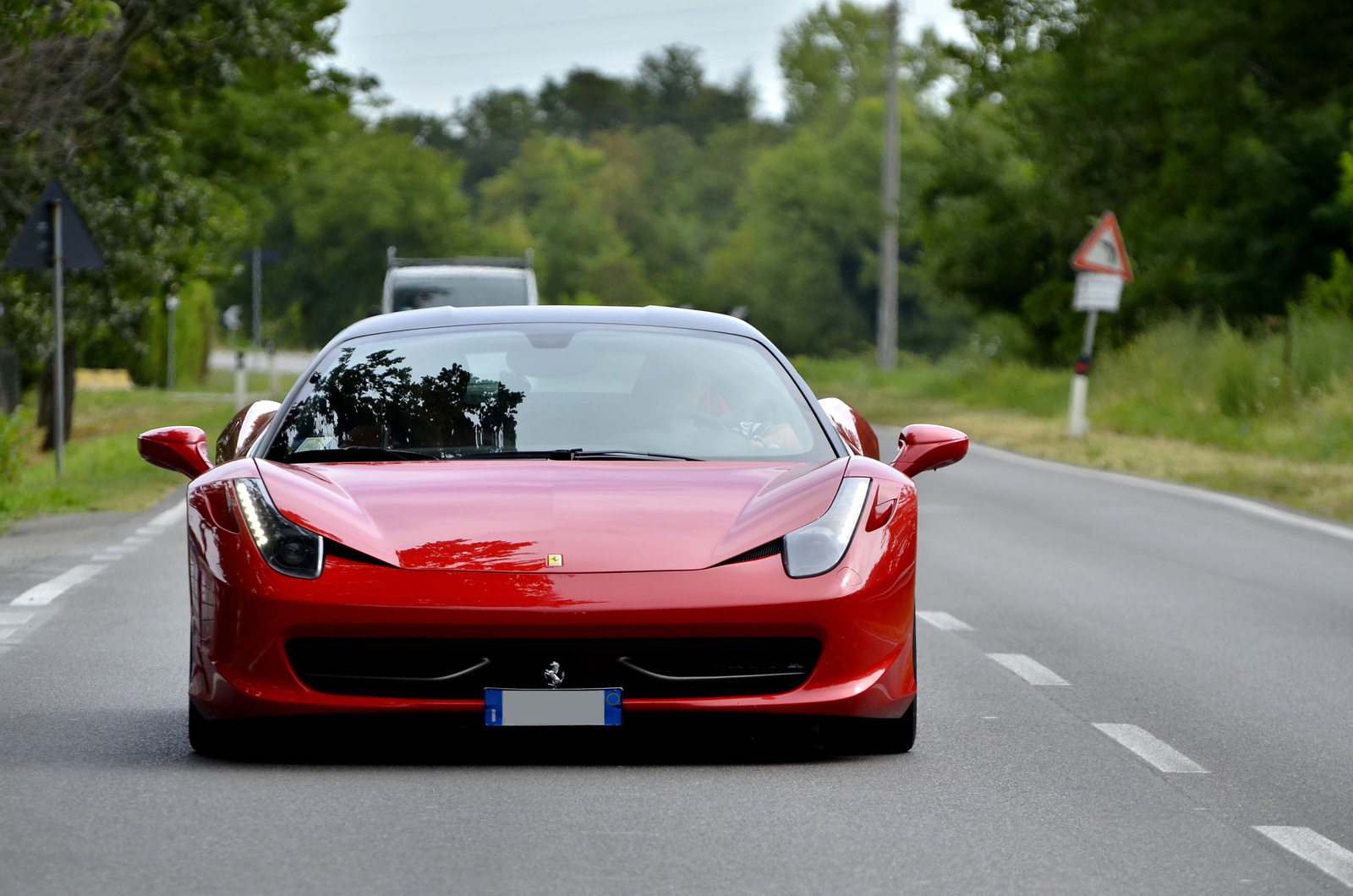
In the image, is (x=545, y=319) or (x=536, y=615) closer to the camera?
(x=536, y=615)

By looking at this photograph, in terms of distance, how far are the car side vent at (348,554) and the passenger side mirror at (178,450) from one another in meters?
1.12

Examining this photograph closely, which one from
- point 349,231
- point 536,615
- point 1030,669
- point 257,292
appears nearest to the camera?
point 536,615

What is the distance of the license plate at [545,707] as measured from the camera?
6039mm

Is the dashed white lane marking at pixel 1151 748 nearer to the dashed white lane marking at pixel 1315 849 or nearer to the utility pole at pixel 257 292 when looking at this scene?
the dashed white lane marking at pixel 1315 849

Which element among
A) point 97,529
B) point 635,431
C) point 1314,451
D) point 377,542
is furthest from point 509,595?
point 1314,451

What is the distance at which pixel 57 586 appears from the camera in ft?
36.6

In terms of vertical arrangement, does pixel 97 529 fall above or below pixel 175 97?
below

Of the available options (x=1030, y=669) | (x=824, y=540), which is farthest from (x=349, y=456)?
(x=1030, y=669)

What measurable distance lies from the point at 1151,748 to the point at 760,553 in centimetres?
155

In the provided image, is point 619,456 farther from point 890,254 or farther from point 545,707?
point 890,254

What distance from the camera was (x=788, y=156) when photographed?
3893 inches

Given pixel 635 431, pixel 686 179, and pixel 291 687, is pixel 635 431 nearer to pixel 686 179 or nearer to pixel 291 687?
pixel 291 687

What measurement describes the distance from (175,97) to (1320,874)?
84.6ft

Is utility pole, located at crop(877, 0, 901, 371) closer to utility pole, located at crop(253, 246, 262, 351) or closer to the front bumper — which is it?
utility pole, located at crop(253, 246, 262, 351)
